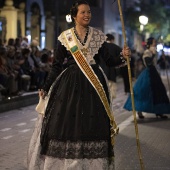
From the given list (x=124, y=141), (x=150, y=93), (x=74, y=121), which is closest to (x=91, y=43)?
(x=74, y=121)

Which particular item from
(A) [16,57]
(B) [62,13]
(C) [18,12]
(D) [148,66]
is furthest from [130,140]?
(B) [62,13]

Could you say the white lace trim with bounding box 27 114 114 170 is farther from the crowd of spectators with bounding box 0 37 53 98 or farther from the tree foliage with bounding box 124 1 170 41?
the tree foliage with bounding box 124 1 170 41

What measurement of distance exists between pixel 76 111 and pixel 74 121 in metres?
0.11

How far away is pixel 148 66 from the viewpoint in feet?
39.7

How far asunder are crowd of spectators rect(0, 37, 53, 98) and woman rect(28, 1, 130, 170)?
7.88 metres

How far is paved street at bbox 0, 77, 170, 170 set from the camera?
7.24 metres

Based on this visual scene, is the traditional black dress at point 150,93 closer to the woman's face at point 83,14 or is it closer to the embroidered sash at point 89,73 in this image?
the embroidered sash at point 89,73

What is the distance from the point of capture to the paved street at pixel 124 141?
7.24 meters

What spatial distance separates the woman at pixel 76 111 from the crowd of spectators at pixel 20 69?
25.9ft

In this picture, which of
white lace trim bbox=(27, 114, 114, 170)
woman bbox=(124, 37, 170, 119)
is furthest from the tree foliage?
white lace trim bbox=(27, 114, 114, 170)

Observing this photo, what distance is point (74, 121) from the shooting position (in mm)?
5730

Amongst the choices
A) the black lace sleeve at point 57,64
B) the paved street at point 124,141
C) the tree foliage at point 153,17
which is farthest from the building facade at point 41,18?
the black lace sleeve at point 57,64

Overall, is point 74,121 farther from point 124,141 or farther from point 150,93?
point 150,93

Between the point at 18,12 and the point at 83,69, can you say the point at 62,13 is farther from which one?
the point at 83,69
